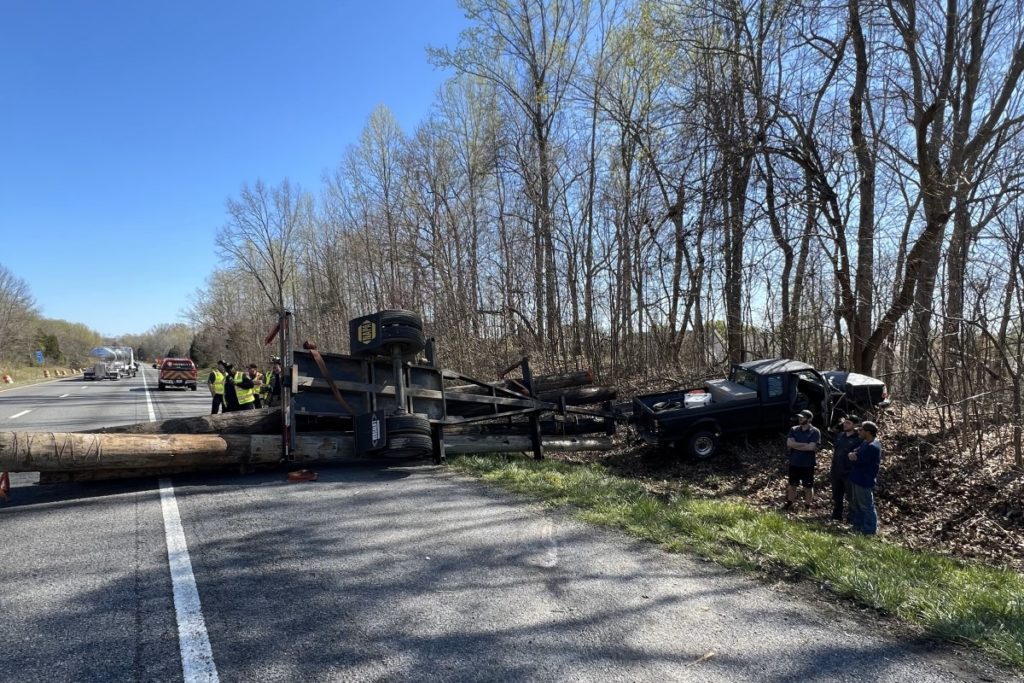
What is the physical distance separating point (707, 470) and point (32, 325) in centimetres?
9516

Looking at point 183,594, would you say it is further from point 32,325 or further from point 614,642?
point 32,325

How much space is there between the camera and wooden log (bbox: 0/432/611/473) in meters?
6.88

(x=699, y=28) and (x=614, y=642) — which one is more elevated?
(x=699, y=28)

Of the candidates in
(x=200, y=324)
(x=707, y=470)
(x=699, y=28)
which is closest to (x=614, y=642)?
(x=707, y=470)

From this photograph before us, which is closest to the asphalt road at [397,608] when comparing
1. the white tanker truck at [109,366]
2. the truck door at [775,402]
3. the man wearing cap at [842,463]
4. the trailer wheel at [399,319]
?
the trailer wheel at [399,319]

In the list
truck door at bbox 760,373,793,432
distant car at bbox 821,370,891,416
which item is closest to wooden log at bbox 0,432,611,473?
truck door at bbox 760,373,793,432

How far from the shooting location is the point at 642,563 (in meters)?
5.11

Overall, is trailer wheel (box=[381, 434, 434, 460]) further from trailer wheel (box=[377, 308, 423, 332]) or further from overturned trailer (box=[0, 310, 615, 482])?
trailer wheel (box=[377, 308, 423, 332])

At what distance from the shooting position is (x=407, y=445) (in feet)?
28.1

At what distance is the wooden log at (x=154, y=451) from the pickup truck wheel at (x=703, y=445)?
4.55 meters

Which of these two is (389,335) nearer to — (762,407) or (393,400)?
(393,400)

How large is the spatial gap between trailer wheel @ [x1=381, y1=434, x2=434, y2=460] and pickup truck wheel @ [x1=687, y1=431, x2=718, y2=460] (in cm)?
521

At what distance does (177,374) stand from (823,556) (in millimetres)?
39321

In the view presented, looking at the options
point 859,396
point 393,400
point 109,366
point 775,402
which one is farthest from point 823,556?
point 109,366
